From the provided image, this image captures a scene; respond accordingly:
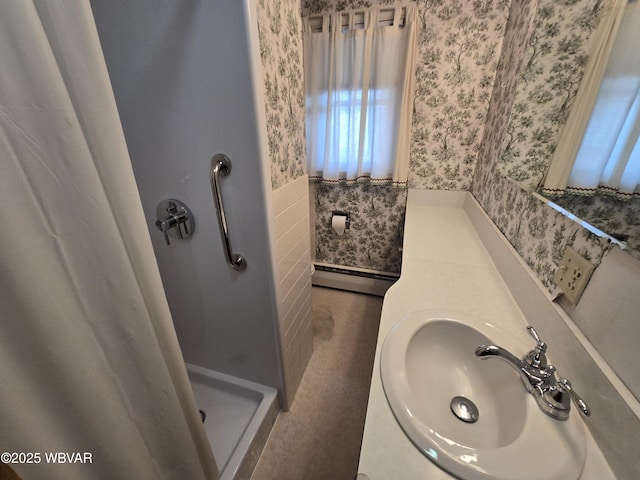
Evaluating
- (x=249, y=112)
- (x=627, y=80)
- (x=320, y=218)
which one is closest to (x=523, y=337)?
(x=627, y=80)

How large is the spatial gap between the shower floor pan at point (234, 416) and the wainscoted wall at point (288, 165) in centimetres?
13

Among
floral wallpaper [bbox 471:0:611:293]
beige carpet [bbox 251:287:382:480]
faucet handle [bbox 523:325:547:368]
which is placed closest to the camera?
faucet handle [bbox 523:325:547:368]

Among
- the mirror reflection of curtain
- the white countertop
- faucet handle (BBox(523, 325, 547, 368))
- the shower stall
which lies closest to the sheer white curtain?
the white countertop

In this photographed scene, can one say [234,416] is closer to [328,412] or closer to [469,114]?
[328,412]

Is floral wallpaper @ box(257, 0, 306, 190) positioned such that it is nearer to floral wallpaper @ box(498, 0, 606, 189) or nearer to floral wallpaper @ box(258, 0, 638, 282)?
floral wallpaper @ box(258, 0, 638, 282)

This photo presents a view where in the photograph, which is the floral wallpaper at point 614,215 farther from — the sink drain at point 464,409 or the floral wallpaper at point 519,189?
the sink drain at point 464,409

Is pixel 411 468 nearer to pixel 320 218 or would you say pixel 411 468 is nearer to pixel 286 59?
pixel 286 59

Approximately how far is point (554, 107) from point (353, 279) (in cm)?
164

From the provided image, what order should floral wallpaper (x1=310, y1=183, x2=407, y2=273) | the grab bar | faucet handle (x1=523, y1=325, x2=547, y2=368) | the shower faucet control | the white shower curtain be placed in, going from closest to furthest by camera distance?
the white shower curtain < faucet handle (x1=523, y1=325, x2=547, y2=368) < the grab bar < the shower faucet control < floral wallpaper (x1=310, y1=183, x2=407, y2=273)

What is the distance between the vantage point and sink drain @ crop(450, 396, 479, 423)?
24.4 inches

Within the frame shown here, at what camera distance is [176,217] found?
91 centimetres

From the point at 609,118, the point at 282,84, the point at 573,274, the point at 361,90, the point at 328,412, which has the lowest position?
the point at 328,412

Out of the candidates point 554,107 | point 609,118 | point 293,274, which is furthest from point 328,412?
point 554,107

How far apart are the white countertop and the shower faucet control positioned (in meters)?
0.78
